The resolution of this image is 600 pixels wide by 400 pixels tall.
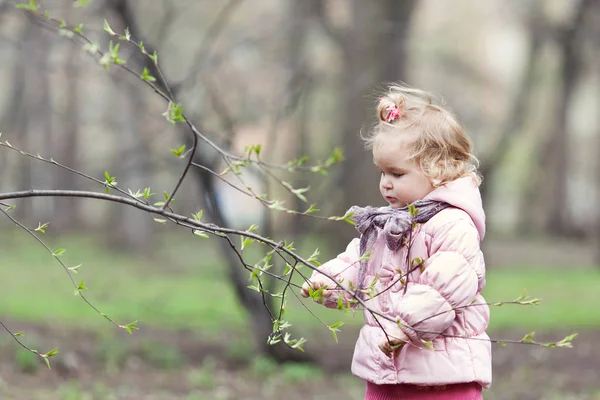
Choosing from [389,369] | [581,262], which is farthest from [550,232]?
[389,369]

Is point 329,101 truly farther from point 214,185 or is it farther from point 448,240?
point 448,240

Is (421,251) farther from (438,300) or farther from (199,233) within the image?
Answer: (199,233)

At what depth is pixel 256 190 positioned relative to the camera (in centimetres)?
932

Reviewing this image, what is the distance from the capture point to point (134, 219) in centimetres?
2177

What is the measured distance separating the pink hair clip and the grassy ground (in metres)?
0.69

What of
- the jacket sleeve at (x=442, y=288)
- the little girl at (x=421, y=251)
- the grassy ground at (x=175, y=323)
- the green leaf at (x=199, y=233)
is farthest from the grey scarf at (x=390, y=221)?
the green leaf at (x=199, y=233)

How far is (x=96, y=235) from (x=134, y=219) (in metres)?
4.96

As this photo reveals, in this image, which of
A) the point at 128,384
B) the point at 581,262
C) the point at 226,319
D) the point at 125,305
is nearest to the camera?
the point at 128,384

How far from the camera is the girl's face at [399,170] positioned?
A: 9.87 ft

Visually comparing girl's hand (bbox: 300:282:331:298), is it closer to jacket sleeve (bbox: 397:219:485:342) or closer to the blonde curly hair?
jacket sleeve (bbox: 397:219:485:342)

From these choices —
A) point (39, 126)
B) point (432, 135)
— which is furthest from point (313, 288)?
point (39, 126)

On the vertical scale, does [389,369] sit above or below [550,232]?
below

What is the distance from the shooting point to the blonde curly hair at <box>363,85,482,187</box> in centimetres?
300

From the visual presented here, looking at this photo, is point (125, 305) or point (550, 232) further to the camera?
point (550, 232)
